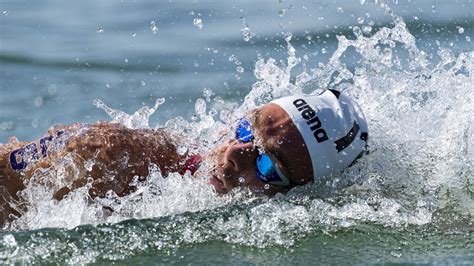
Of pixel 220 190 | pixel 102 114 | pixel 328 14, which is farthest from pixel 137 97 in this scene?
pixel 220 190

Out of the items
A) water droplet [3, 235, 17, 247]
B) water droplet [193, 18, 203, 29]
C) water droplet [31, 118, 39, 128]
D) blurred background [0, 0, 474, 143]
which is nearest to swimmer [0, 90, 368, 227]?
water droplet [3, 235, 17, 247]

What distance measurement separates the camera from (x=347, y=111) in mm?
5801

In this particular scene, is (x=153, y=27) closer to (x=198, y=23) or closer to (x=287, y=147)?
(x=198, y=23)

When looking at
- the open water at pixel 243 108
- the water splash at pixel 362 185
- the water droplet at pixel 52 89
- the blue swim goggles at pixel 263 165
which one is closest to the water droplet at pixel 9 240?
the open water at pixel 243 108

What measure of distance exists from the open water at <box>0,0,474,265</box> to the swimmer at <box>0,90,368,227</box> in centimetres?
8

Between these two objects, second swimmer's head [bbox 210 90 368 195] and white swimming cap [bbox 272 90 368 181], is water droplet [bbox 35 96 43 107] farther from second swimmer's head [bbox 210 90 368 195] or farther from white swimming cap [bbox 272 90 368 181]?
white swimming cap [bbox 272 90 368 181]

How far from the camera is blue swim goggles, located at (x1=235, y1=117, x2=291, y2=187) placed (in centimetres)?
567

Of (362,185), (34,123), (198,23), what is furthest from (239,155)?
(198,23)

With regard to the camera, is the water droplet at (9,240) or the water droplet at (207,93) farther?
the water droplet at (207,93)

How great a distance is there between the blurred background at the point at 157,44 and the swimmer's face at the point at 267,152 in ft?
8.62

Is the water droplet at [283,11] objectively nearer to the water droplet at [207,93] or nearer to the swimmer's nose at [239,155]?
the water droplet at [207,93]

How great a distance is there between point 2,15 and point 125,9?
4.15 feet

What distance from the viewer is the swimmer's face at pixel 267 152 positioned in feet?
18.6

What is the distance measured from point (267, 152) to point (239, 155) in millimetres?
148
